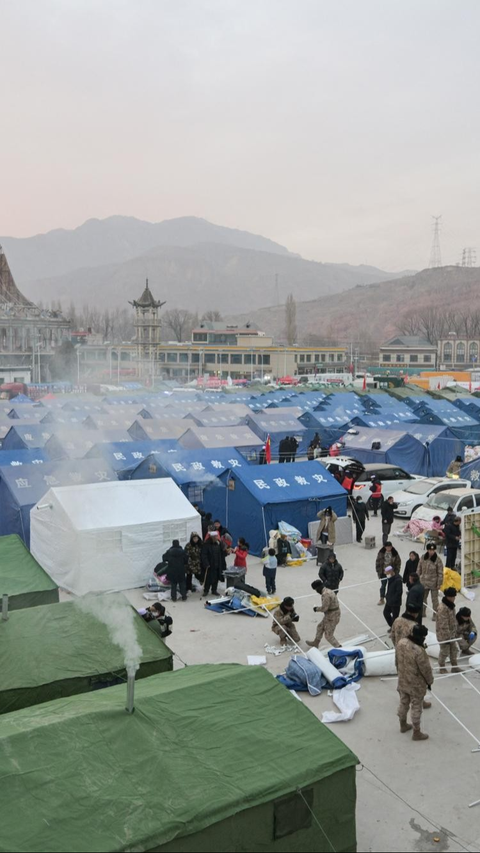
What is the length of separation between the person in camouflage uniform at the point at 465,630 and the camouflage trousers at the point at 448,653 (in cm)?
21

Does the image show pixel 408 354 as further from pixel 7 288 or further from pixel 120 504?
A: pixel 120 504

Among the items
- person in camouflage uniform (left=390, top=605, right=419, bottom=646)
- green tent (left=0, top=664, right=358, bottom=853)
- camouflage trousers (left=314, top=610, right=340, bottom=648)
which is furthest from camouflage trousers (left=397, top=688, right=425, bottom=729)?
green tent (left=0, top=664, right=358, bottom=853)

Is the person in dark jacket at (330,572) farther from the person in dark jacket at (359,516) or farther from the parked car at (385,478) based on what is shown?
the parked car at (385,478)

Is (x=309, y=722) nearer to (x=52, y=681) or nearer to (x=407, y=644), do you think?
(x=407, y=644)

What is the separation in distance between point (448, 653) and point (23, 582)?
234 inches

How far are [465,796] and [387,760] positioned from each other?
0.88 m

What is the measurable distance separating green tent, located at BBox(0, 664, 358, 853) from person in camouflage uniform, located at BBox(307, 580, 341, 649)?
3.63m

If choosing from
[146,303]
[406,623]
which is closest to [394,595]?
[406,623]

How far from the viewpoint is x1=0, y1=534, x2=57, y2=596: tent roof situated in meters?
9.50

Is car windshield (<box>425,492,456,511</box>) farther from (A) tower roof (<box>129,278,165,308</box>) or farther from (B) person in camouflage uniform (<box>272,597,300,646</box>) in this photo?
(A) tower roof (<box>129,278,165,308</box>)

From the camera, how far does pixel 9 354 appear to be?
265 ft

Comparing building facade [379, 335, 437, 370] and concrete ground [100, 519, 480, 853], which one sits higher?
building facade [379, 335, 437, 370]

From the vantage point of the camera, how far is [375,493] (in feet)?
60.1

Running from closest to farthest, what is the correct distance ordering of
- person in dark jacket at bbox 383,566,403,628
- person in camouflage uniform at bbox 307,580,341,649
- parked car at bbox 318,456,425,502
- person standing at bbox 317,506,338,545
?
person in camouflage uniform at bbox 307,580,341,649 → person in dark jacket at bbox 383,566,403,628 → person standing at bbox 317,506,338,545 → parked car at bbox 318,456,425,502
